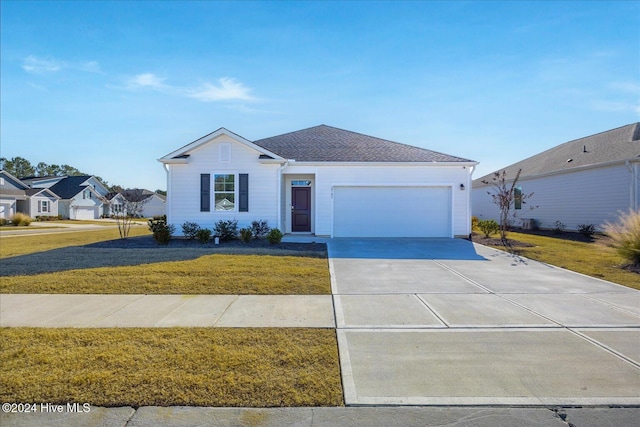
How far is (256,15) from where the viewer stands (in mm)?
9953

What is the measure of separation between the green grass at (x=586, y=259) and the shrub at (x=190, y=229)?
11514 millimetres

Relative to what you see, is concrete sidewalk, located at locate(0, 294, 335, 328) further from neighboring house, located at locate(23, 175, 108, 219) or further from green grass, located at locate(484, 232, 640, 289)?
neighboring house, located at locate(23, 175, 108, 219)

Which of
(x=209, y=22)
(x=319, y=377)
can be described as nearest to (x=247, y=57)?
(x=209, y=22)

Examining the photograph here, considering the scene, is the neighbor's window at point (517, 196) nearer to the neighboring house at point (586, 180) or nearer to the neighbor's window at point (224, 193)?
the neighboring house at point (586, 180)

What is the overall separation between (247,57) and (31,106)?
29.1 ft

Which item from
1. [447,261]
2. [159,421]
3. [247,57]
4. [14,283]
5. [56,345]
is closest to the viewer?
[159,421]


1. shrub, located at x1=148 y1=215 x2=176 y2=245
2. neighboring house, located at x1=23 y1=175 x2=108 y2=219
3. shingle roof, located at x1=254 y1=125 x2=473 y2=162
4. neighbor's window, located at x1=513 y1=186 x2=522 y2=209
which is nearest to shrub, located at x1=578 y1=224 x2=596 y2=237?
neighbor's window, located at x1=513 y1=186 x2=522 y2=209

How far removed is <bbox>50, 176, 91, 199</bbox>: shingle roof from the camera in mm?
41500

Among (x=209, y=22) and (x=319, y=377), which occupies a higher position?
(x=209, y=22)

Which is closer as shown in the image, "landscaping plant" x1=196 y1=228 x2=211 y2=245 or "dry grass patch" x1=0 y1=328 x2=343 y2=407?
"dry grass patch" x1=0 y1=328 x2=343 y2=407

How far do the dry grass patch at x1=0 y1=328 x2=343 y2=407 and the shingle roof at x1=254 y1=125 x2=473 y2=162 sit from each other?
1075 cm

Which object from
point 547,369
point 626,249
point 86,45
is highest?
point 86,45

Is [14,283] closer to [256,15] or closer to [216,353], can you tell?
[216,353]

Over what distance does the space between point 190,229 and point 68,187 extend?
4117 centimetres
